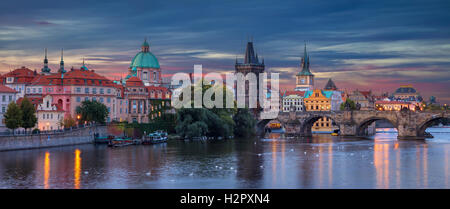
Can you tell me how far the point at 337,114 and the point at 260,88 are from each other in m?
56.4

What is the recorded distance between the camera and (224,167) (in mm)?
56344

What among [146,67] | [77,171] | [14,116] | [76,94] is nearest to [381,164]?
[77,171]

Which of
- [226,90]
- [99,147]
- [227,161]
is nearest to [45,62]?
[226,90]

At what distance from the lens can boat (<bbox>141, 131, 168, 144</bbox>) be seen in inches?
3386

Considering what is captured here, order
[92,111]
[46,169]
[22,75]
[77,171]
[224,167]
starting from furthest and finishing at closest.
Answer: [22,75], [92,111], [224,167], [46,169], [77,171]

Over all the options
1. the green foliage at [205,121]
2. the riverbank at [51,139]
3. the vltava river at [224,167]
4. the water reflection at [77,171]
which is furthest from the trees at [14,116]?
the green foliage at [205,121]

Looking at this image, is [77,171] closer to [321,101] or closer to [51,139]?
[51,139]

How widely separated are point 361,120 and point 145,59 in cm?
6133

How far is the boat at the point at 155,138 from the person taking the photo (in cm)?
8600

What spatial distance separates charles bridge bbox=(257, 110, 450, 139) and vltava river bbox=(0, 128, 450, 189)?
22.6 metres

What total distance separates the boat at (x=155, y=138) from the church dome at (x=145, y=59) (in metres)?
56.1
